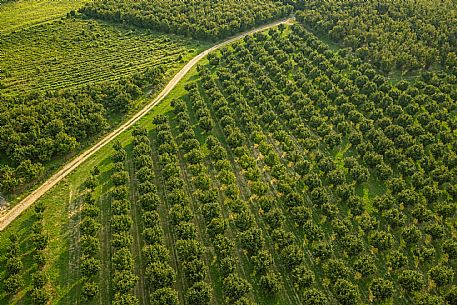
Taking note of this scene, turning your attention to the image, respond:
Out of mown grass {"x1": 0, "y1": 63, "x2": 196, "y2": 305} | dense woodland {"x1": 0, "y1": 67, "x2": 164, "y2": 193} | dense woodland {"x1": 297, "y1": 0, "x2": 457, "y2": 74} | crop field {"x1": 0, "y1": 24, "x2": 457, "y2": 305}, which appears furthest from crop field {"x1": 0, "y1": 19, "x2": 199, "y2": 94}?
dense woodland {"x1": 297, "y1": 0, "x2": 457, "y2": 74}

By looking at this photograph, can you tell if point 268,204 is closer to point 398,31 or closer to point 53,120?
point 53,120

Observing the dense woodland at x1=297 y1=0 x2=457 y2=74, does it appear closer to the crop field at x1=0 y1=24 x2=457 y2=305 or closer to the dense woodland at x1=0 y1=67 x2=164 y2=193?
the crop field at x1=0 y1=24 x2=457 y2=305

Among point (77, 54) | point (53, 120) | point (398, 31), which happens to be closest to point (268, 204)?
point (53, 120)

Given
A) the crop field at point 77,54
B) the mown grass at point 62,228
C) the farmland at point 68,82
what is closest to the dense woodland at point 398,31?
the farmland at point 68,82

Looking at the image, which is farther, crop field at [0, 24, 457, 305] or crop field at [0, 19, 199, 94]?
crop field at [0, 19, 199, 94]

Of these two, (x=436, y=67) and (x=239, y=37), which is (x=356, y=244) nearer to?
(x=436, y=67)

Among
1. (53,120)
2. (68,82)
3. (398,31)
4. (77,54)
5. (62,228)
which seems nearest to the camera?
(62,228)
